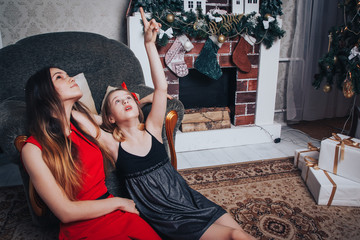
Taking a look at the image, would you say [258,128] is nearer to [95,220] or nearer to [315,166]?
[315,166]

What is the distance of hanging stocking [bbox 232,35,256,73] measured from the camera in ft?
8.87

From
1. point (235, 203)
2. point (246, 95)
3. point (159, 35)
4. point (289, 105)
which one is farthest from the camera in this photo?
point (289, 105)

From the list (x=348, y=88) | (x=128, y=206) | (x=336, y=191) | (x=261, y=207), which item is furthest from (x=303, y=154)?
(x=128, y=206)

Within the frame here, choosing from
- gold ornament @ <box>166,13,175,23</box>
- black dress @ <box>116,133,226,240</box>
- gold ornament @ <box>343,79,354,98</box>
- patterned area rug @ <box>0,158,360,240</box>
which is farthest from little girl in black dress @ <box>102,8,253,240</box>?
gold ornament @ <box>343,79,354,98</box>

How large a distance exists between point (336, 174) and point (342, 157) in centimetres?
13

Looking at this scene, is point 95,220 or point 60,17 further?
point 60,17

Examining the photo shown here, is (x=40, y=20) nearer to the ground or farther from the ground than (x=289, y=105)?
farther from the ground

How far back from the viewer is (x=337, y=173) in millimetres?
1865

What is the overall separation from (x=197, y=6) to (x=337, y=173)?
5.97ft

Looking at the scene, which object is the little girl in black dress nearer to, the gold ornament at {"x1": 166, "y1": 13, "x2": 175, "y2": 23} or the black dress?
the black dress

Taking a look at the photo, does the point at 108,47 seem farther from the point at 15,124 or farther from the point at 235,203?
the point at 235,203

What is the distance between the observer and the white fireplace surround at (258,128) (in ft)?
8.93

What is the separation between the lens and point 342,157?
184cm

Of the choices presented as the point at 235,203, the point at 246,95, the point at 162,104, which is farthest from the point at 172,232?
the point at 246,95
